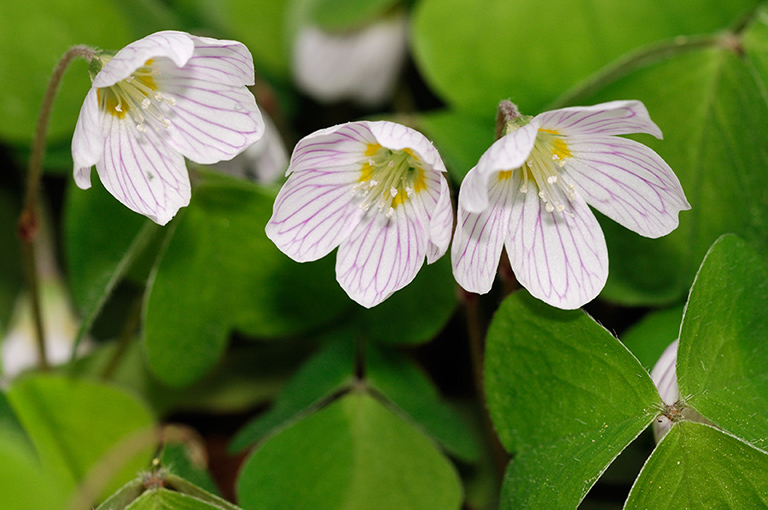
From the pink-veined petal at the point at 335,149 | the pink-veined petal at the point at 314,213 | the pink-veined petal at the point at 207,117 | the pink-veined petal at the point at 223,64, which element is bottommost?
the pink-veined petal at the point at 314,213

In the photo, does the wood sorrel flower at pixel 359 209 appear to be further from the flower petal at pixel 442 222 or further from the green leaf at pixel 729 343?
the green leaf at pixel 729 343

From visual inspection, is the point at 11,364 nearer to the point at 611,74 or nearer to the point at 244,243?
the point at 244,243

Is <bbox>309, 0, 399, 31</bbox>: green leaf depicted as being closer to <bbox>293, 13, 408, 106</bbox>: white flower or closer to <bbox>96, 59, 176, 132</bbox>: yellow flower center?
<bbox>293, 13, 408, 106</bbox>: white flower

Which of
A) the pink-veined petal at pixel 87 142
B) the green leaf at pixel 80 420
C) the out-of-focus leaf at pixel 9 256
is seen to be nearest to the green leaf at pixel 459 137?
the pink-veined petal at pixel 87 142

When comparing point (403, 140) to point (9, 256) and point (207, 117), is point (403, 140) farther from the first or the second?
point (9, 256)

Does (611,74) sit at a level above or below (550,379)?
above

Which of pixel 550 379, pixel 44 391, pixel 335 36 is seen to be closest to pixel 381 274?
pixel 550 379

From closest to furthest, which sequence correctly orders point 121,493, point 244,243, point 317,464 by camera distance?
point 121,493 → point 317,464 → point 244,243
